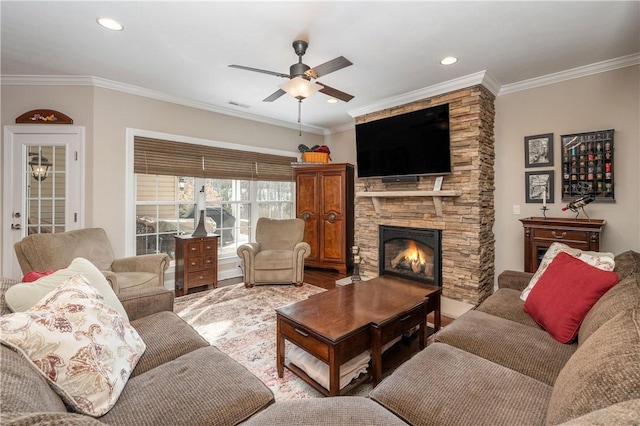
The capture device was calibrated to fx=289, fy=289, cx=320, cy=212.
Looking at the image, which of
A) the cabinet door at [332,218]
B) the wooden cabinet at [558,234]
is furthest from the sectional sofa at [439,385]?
the cabinet door at [332,218]

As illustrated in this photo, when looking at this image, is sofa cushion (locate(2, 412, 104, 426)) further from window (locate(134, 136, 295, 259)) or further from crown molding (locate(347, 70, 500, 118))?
crown molding (locate(347, 70, 500, 118))

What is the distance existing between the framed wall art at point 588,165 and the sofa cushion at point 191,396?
368cm

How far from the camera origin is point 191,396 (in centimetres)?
112

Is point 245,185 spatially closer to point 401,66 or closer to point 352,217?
point 352,217

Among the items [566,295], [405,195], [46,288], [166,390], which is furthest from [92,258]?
[566,295]

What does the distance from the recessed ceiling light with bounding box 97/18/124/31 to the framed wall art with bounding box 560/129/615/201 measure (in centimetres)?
445

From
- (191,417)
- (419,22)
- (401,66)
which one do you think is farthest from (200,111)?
(191,417)

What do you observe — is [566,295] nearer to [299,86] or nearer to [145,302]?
[299,86]

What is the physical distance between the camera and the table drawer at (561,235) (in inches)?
110

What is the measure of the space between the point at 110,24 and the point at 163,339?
2.47 metres

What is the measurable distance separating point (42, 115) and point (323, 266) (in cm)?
423

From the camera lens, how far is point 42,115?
332cm

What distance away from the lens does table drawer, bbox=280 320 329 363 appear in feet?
5.67

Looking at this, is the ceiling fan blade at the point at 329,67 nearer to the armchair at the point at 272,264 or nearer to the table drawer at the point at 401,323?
the table drawer at the point at 401,323
